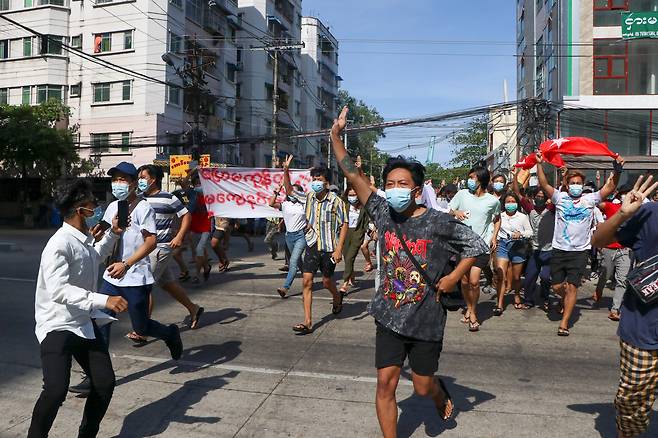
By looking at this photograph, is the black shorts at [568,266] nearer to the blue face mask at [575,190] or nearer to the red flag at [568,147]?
the blue face mask at [575,190]

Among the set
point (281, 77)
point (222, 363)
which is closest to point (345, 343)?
point (222, 363)

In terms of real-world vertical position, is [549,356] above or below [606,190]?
below

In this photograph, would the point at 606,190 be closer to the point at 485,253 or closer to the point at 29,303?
the point at 485,253

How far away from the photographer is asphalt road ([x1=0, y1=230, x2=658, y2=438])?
162 inches

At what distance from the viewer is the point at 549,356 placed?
19.5 feet

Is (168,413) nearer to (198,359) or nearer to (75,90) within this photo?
(198,359)

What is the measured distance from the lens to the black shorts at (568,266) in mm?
6887

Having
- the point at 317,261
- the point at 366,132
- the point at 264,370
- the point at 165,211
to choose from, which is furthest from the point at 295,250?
the point at 366,132

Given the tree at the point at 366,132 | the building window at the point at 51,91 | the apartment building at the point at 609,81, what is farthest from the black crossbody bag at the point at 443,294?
the tree at the point at 366,132

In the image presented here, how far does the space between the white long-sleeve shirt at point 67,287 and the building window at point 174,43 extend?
1262 inches

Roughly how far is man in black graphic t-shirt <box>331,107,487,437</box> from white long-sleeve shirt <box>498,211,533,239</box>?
5.00 meters

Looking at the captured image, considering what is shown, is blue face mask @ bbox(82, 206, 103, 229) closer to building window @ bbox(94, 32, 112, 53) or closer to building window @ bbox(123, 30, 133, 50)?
building window @ bbox(123, 30, 133, 50)

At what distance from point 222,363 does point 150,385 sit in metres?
0.83

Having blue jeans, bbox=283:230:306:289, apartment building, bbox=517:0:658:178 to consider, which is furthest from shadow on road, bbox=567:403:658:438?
apartment building, bbox=517:0:658:178
